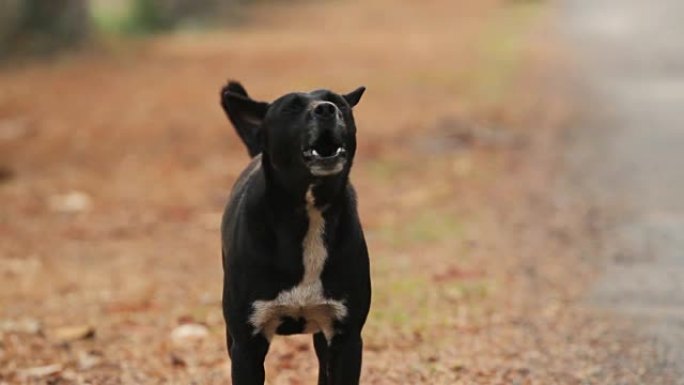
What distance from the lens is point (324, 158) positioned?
5496 mm

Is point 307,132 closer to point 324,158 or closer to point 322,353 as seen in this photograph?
point 324,158

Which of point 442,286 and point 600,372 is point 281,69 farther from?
point 600,372

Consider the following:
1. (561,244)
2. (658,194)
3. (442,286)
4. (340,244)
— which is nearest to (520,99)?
(658,194)

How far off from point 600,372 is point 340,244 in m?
2.21

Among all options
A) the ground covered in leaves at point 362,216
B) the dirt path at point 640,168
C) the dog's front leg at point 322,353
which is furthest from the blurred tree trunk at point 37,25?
the dog's front leg at point 322,353

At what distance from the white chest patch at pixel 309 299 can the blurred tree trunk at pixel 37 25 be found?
67.6 ft

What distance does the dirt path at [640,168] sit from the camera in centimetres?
921

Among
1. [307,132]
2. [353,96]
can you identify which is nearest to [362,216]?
[353,96]

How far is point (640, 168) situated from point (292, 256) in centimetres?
952

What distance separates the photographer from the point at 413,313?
9.06m

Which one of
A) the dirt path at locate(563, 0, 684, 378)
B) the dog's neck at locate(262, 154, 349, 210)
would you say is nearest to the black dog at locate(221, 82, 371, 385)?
the dog's neck at locate(262, 154, 349, 210)

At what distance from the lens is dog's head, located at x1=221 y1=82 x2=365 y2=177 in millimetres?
5516

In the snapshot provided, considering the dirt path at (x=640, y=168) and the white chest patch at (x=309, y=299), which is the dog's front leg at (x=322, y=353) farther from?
the dirt path at (x=640, y=168)

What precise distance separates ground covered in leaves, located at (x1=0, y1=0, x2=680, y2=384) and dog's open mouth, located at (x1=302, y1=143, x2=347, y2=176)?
2.11m
